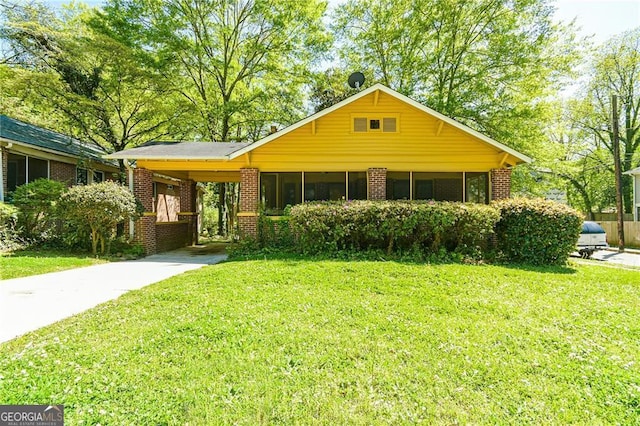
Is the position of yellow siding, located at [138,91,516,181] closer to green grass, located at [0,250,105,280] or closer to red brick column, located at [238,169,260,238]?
red brick column, located at [238,169,260,238]

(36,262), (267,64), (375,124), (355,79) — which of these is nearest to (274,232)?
(375,124)

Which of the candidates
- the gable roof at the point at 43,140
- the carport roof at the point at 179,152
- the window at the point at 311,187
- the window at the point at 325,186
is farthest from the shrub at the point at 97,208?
the window at the point at 325,186

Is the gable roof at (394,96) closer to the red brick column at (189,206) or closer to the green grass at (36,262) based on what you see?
the red brick column at (189,206)

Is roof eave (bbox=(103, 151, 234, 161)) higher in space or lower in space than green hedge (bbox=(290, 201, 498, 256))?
higher

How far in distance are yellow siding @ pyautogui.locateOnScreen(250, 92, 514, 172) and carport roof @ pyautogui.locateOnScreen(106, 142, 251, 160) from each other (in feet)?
4.76

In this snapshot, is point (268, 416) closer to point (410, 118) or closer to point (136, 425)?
point (136, 425)

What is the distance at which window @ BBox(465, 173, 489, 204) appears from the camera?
38.5 ft

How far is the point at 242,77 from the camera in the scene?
64.8 feet

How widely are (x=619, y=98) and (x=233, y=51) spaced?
28046 mm

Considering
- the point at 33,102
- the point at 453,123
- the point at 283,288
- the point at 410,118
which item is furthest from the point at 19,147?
the point at 453,123

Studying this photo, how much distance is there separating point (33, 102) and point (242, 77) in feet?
32.7

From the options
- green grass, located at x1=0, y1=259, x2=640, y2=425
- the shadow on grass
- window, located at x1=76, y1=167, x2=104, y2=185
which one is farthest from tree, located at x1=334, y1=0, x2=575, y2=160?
window, located at x1=76, y1=167, x2=104, y2=185

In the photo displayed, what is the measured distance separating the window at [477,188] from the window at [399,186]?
2067mm

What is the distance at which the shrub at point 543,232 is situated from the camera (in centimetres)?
855
